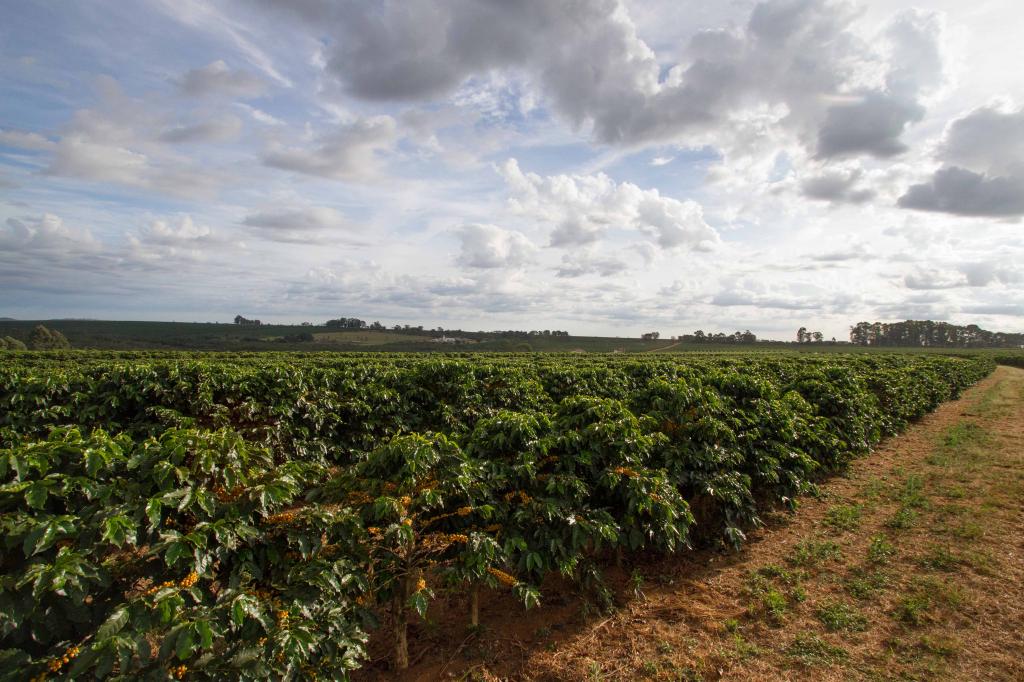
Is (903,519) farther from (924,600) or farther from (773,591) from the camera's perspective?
(773,591)

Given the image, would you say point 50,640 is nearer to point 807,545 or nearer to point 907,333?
point 807,545

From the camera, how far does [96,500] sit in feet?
8.87

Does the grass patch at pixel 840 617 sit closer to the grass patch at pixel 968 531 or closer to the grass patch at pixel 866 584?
the grass patch at pixel 866 584

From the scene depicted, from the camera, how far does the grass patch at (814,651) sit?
12.5 feet

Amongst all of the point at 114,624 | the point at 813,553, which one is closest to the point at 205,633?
the point at 114,624

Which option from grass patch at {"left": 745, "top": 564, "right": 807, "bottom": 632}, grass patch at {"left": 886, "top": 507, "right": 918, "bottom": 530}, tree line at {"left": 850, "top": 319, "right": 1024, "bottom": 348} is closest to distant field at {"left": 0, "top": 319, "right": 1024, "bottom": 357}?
tree line at {"left": 850, "top": 319, "right": 1024, "bottom": 348}

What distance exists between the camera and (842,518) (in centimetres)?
679

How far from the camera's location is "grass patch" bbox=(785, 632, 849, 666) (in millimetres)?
3801

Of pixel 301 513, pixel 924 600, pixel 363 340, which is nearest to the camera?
pixel 301 513

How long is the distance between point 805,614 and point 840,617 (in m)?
0.28

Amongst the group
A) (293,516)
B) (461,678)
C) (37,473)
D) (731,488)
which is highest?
(37,473)

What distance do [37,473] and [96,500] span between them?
1.39 feet

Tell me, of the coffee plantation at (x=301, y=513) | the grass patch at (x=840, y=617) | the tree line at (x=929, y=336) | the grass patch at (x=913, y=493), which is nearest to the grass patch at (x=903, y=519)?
the grass patch at (x=913, y=493)

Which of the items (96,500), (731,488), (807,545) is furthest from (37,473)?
(807,545)
